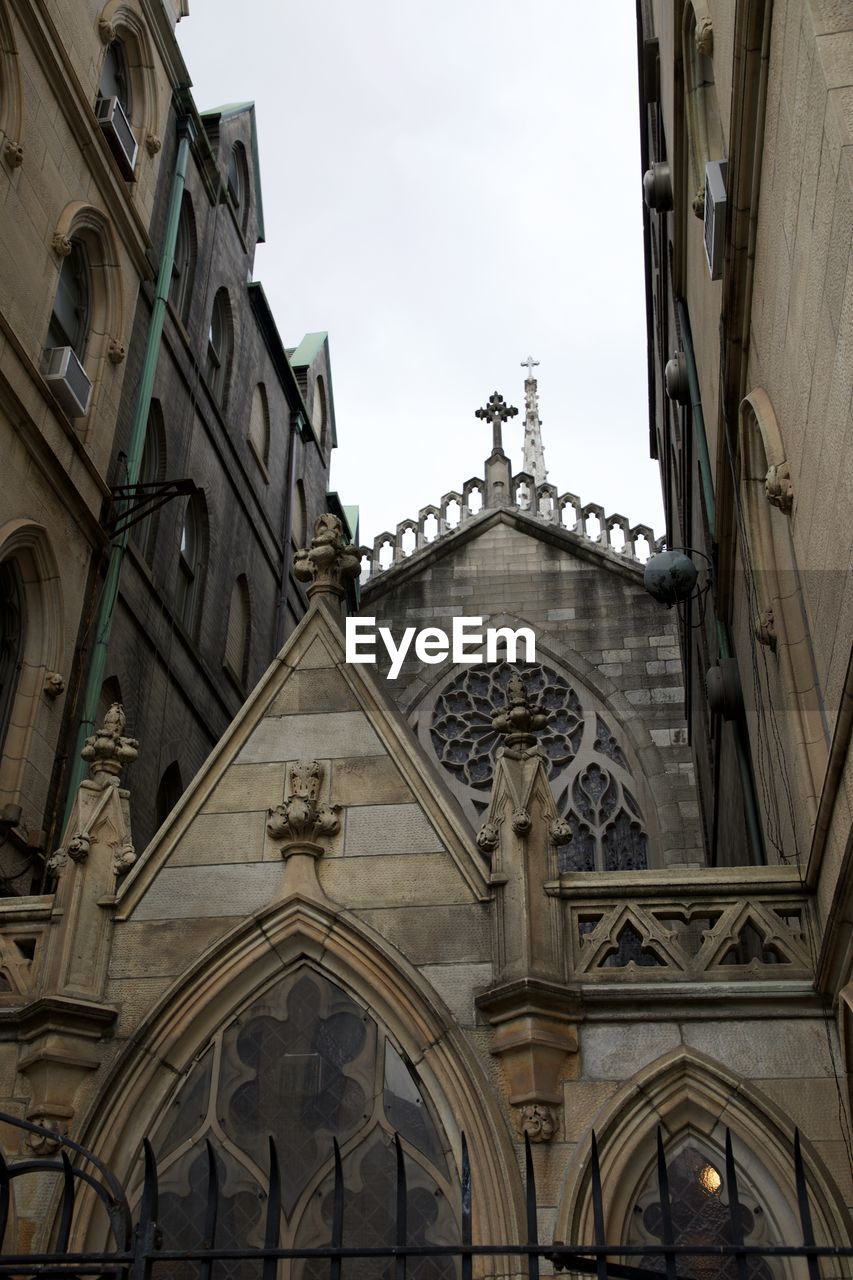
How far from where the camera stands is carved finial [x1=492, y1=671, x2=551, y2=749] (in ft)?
24.7

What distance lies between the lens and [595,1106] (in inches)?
251

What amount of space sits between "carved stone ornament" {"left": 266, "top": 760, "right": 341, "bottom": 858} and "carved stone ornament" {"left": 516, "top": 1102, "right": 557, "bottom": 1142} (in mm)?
1857

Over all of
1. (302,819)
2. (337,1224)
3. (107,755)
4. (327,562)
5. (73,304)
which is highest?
Result: (73,304)

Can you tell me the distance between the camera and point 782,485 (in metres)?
6.75

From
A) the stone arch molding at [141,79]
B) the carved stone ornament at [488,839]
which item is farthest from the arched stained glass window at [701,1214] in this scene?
the stone arch molding at [141,79]

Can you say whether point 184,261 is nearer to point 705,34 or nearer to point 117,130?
point 117,130

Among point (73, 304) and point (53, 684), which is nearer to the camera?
point (53, 684)

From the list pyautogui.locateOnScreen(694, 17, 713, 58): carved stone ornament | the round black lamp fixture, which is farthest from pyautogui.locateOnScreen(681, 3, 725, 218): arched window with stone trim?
the round black lamp fixture

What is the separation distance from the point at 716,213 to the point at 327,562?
3212 mm

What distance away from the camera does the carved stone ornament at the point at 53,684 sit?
41.5ft

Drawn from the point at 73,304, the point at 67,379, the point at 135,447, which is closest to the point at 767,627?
the point at 67,379

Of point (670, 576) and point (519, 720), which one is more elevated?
point (670, 576)

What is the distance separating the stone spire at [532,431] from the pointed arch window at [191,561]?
108ft

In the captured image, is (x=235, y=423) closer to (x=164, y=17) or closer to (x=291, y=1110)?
(x=164, y=17)
